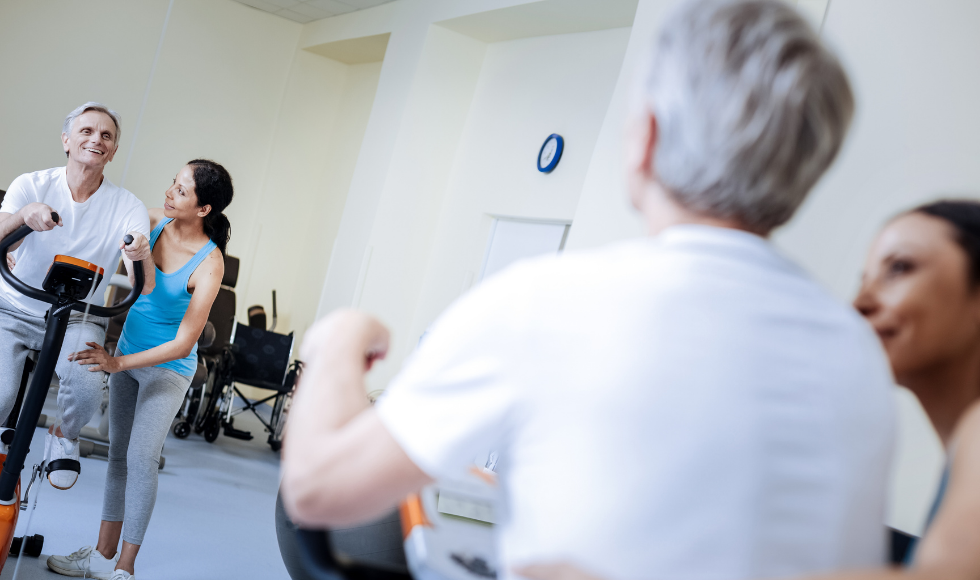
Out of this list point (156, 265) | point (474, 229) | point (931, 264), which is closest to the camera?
point (931, 264)

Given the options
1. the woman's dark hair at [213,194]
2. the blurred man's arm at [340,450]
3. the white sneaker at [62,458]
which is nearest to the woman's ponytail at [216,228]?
the woman's dark hair at [213,194]

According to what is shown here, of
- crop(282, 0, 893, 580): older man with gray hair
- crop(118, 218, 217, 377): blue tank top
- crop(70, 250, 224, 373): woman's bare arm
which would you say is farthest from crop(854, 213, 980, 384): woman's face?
crop(118, 218, 217, 377): blue tank top

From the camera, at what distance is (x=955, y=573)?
607 mm

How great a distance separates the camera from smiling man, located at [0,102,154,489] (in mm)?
2178

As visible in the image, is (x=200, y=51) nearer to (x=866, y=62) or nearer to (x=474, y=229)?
(x=474, y=229)

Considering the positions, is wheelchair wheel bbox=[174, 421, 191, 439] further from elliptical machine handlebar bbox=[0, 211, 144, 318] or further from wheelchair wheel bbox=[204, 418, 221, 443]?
elliptical machine handlebar bbox=[0, 211, 144, 318]

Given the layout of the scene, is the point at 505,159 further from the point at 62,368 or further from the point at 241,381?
the point at 62,368

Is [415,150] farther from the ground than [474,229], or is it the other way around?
[415,150]

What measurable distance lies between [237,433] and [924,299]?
5.05 m

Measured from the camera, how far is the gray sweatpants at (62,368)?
218 cm

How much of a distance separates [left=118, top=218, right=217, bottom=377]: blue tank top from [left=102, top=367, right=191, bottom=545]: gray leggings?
70 millimetres

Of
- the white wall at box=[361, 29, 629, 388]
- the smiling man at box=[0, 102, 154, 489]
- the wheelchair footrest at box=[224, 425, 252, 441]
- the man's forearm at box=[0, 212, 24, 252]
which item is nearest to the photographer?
the man's forearm at box=[0, 212, 24, 252]

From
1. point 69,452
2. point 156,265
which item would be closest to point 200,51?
point 156,265

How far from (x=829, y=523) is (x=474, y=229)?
500 cm
